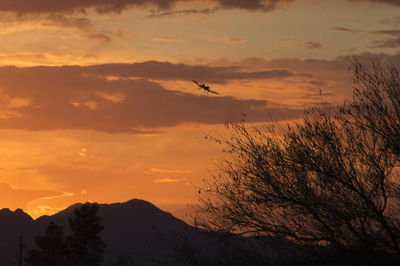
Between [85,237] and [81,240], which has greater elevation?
[85,237]

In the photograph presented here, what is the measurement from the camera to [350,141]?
2095 cm

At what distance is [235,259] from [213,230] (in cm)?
116

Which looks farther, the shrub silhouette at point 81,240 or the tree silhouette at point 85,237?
the tree silhouette at point 85,237

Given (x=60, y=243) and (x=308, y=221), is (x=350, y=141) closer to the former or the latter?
(x=308, y=221)

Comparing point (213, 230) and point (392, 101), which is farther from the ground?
point (392, 101)

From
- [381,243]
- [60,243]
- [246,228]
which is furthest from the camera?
[60,243]

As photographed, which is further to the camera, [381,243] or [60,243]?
[60,243]

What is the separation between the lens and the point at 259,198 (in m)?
21.2

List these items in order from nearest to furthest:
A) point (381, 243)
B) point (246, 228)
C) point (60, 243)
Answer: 1. point (381, 243)
2. point (246, 228)
3. point (60, 243)

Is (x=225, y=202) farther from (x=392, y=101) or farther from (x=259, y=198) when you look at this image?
(x=392, y=101)

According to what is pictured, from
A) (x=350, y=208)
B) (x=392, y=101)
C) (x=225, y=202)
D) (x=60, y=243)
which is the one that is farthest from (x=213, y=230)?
(x=60, y=243)

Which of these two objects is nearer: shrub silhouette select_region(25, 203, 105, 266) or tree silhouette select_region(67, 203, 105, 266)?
shrub silhouette select_region(25, 203, 105, 266)

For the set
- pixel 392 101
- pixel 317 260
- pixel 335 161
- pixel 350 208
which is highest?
pixel 392 101

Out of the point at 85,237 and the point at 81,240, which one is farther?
the point at 85,237
